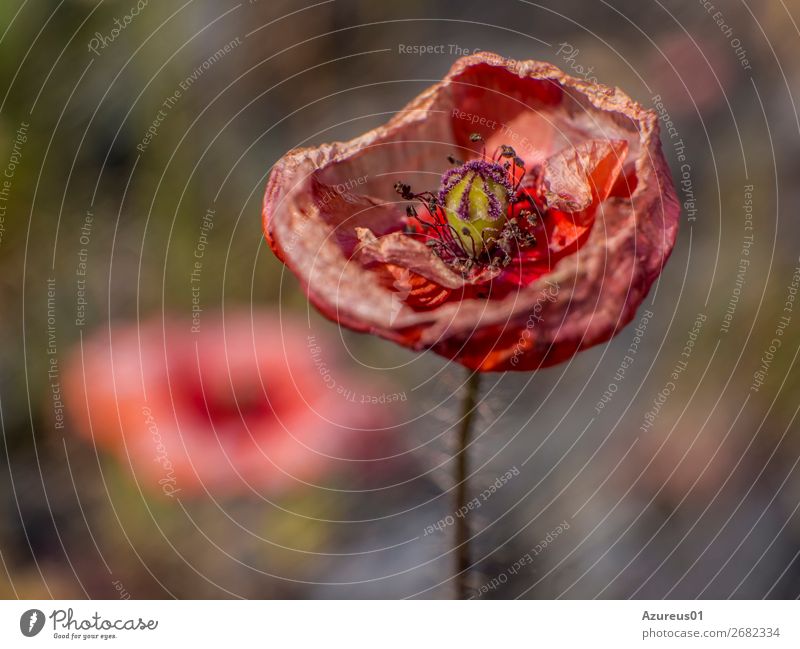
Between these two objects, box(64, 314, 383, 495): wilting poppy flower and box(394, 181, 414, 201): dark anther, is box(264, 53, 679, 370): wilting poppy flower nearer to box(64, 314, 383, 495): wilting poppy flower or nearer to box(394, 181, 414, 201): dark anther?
box(394, 181, 414, 201): dark anther

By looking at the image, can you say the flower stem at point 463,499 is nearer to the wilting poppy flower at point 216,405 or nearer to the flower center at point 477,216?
the wilting poppy flower at point 216,405

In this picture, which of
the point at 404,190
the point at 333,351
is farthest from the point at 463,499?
the point at 404,190

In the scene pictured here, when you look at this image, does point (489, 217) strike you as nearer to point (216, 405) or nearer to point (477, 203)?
point (477, 203)

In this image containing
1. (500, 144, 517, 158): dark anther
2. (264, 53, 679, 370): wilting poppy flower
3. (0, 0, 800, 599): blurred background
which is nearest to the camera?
(264, 53, 679, 370): wilting poppy flower

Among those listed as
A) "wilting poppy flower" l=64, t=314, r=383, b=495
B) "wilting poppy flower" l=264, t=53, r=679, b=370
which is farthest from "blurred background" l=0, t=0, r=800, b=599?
"wilting poppy flower" l=264, t=53, r=679, b=370

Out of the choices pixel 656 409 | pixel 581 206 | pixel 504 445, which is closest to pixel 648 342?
pixel 656 409

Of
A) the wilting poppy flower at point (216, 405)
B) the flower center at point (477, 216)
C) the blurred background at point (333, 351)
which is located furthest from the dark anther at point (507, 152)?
the wilting poppy flower at point (216, 405)
